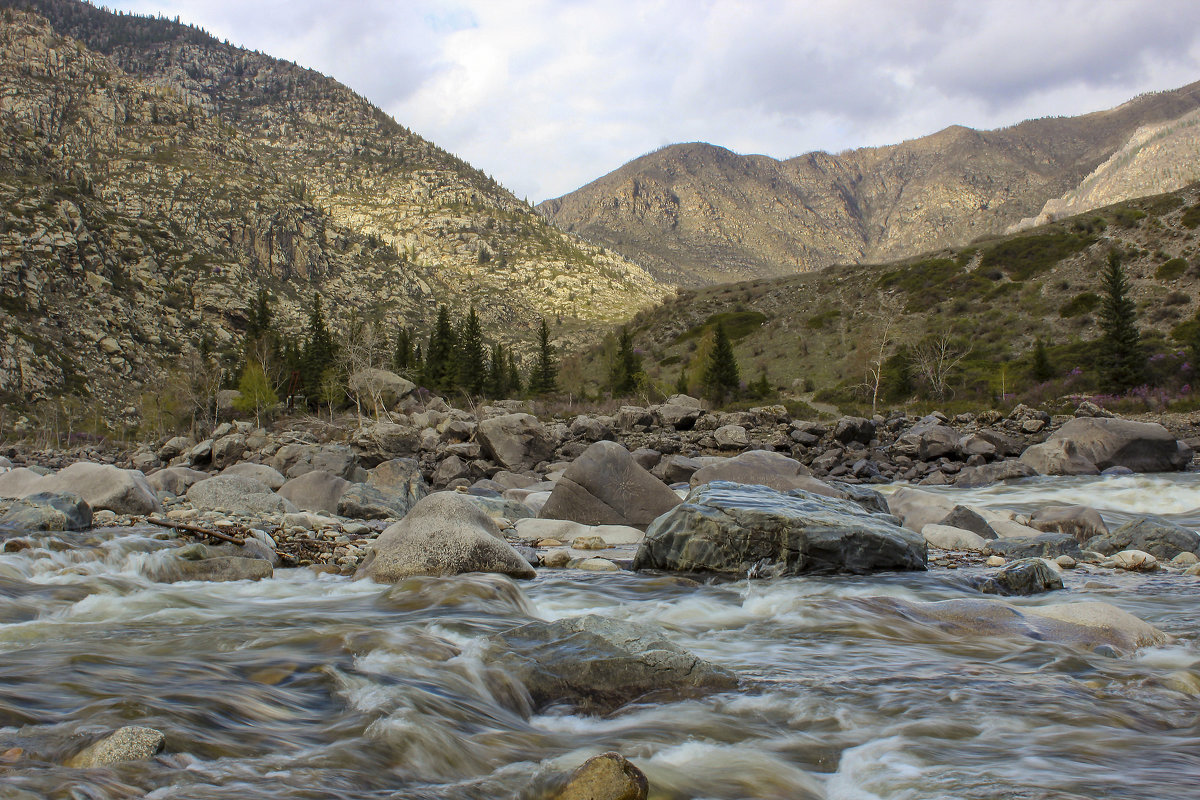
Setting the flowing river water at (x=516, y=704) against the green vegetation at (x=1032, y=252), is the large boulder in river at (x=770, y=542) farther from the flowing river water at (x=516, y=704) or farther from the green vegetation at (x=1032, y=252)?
the green vegetation at (x=1032, y=252)

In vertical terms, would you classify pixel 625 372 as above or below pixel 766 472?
above

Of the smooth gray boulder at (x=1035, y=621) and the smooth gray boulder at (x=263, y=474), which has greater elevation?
the smooth gray boulder at (x=263, y=474)

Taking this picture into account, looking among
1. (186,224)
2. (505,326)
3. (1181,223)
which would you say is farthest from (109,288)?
(1181,223)

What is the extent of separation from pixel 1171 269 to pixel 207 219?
363ft

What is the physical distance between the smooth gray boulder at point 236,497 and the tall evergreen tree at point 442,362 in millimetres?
48381

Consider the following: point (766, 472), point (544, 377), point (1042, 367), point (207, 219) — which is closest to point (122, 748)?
point (766, 472)

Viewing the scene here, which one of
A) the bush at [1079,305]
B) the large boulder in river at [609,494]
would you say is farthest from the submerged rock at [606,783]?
the bush at [1079,305]

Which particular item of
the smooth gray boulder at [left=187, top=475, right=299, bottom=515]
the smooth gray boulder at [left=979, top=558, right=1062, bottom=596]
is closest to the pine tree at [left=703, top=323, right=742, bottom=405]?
the smooth gray boulder at [left=187, top=475, right=299, bottom=515]

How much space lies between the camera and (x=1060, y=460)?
20219mm

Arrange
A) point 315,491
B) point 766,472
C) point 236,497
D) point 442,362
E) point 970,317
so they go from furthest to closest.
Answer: point 442,362 < point 970,317 < point 315,491 < point 766,472 < point 236,497

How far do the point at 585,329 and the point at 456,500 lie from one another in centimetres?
11167

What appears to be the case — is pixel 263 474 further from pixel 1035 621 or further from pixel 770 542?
pixel 1035 621

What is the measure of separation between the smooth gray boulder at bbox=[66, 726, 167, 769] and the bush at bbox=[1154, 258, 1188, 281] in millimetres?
61479

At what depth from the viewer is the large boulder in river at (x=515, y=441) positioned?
79.2 ft
